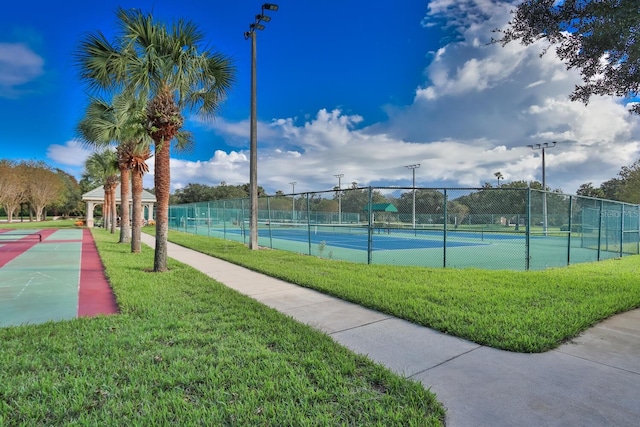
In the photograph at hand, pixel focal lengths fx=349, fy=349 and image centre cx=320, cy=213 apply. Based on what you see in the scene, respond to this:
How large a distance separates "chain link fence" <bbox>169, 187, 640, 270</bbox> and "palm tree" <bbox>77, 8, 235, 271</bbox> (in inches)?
190

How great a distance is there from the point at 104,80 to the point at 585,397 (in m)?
11.2

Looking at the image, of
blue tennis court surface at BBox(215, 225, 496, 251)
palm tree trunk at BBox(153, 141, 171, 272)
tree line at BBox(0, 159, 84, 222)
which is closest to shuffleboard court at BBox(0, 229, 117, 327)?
→ palm tree trunk at BBox(153, 141, 171, 272)

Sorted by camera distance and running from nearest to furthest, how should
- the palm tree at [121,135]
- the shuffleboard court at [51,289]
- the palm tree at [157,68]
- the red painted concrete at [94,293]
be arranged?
the shuffleboard court at [51,289], the red painted concrete at [94,293], the palm tree at [157,68], the palm tree at [121,135]

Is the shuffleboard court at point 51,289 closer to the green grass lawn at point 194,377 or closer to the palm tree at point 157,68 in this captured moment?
the green grass lawn at point 194,377

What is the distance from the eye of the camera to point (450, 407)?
267cm

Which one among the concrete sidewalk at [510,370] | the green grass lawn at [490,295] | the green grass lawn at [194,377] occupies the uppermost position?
the green grass lawn at [490,295]

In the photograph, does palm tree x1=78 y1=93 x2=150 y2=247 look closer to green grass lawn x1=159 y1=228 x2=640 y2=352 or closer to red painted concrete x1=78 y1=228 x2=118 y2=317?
red painted concrete x1=78 y1=228 x2=118 y2=317

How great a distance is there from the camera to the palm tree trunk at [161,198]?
338 inches

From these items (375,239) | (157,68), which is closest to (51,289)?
(157,68)

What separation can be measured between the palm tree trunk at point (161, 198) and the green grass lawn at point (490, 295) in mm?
2203

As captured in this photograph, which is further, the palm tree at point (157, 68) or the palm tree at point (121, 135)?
the palm tree at point (121, 135)

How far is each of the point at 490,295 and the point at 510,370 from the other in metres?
2.90

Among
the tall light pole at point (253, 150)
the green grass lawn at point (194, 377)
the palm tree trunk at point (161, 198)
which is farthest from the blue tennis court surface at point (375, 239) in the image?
the green grass lawn at point (194, 377)

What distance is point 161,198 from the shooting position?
346 inches
